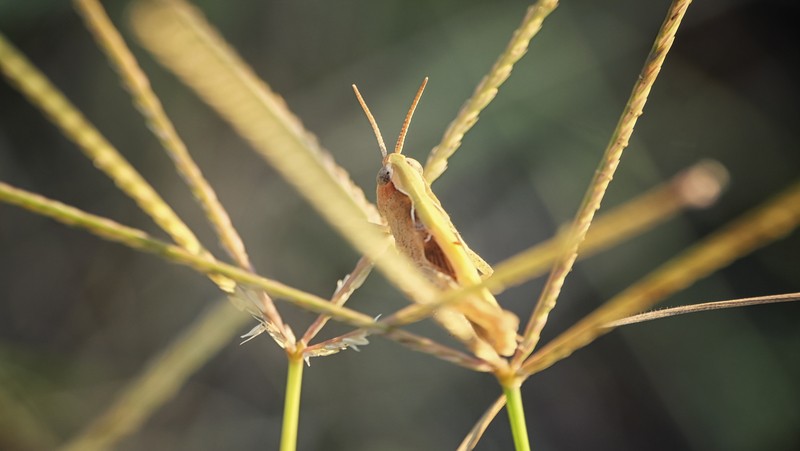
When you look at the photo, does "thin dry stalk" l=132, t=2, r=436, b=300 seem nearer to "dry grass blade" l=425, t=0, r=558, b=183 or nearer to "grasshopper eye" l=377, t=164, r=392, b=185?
"dry grass blade" l=425, t=0, r=558, b=183

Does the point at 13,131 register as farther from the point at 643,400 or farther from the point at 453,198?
the point at 643,400

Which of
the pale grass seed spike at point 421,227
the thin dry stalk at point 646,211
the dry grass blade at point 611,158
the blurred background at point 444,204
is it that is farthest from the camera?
the blurred background at point 444,204

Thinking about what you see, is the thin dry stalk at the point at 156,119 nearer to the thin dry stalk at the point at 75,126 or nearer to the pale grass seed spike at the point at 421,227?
the thin dry stalk at the point at 75,126

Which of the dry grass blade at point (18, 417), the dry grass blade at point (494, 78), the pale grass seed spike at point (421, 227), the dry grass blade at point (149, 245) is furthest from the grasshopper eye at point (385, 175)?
the dry grass blade at point (18, 417)

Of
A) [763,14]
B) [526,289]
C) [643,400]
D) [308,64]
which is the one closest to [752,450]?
[643,400]

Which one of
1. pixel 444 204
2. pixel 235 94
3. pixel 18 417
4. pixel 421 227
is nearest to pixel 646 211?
pixel 235 94

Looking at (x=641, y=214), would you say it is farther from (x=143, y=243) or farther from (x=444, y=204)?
(x=444, y=204)

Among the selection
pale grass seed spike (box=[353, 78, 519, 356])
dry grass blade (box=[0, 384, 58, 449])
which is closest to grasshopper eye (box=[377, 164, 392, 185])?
pale grass seed spike (box=[353, 78, 519, 356])
